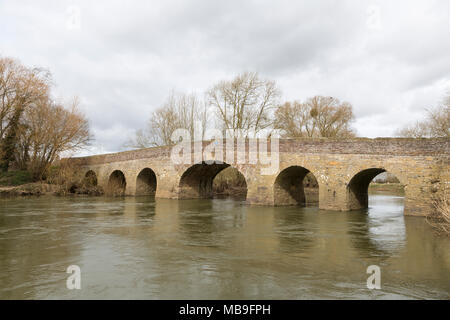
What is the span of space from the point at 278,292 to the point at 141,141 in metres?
28.4

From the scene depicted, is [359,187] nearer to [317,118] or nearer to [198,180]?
[198,180]

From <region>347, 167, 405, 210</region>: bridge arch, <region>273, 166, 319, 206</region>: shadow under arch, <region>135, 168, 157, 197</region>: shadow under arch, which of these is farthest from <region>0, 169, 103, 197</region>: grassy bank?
<region>347, 167, 405, 210</region>: bridge arch

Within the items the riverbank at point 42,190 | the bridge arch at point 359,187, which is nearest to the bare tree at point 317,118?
the bridge arch at point 359,187

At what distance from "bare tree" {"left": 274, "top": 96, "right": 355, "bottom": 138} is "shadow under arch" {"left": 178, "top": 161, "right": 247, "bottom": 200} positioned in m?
9.30

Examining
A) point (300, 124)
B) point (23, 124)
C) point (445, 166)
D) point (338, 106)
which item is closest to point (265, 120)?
point (300, 124)

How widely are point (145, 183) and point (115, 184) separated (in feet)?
9.15

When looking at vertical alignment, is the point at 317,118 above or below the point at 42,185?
above

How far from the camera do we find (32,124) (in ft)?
80.8

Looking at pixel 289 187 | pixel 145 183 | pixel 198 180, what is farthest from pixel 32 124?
pixel 289 187

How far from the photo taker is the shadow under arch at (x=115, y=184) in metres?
24.0

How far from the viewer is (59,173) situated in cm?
2409

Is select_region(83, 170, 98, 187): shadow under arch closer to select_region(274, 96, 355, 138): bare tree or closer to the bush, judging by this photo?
the bush

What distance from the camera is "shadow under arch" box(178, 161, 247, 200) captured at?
20.0 metres
